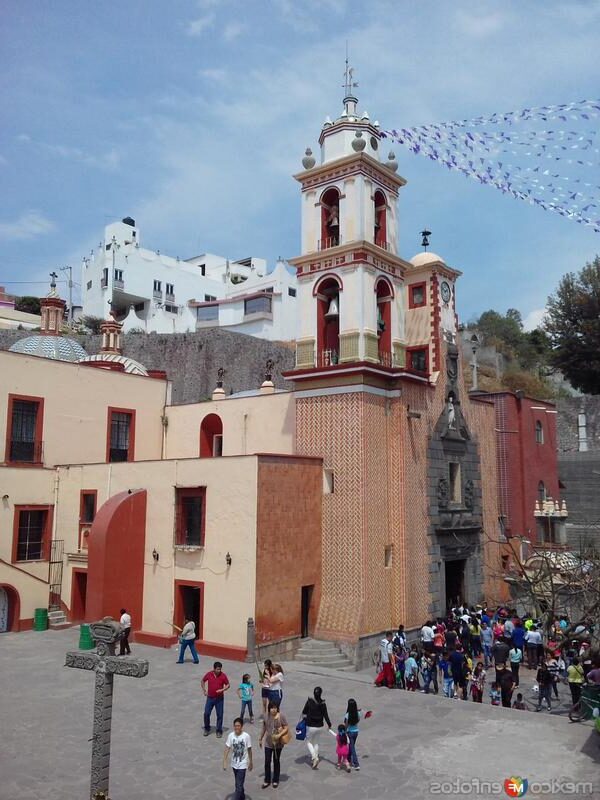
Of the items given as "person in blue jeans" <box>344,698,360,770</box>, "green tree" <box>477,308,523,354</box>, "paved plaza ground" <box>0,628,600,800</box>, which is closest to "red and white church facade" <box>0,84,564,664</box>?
"paved plaza ground" <box>0,628,600,800</box>

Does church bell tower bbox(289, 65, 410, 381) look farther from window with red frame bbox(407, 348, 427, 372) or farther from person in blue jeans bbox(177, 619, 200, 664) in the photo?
person in blue jeans bbox(177, 619, 200, 664)

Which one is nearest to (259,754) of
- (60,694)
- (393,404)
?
(60,694)

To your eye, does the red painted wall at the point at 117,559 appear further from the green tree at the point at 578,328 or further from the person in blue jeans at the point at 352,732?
the green tree at the point at 578,328

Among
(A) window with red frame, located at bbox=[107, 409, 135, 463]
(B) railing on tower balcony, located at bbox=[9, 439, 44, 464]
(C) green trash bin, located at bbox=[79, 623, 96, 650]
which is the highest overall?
(A) window with red frame, located at bbox=[107, 409, 135, 463]

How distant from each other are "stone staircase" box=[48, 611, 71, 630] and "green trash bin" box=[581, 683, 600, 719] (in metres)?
16.2

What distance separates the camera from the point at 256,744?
1220 cm

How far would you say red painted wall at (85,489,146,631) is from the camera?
20.3 metres

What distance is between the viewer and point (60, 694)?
1496 centimetres

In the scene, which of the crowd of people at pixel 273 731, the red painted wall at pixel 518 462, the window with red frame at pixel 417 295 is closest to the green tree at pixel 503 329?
the red painted wall at pixel 518 462

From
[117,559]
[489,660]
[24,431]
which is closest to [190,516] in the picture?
[117,559]

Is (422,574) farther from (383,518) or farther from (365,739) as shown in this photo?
(365,739)

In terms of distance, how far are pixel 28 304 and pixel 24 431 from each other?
56.6m

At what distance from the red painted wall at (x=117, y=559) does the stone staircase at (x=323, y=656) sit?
5174 millimetres

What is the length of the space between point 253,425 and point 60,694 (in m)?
11.6
